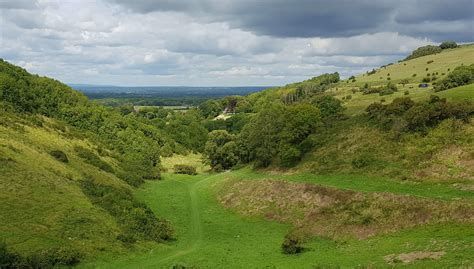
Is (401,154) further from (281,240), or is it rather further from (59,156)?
(59,156)

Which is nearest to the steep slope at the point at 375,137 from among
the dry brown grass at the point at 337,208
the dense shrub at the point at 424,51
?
the dry brown grass at the point at 337,208

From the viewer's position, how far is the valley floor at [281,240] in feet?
116

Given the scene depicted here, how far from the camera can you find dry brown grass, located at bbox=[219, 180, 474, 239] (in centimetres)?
4366

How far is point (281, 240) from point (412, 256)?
56.6 ft

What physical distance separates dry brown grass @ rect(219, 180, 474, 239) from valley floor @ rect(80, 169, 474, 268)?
1.36 m

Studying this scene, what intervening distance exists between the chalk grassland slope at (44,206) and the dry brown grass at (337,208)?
20.6m

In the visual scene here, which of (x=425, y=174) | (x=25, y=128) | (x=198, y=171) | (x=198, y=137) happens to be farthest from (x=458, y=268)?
(x=198, y=137)

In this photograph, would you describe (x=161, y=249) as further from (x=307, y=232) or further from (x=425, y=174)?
(x=425, y=174)

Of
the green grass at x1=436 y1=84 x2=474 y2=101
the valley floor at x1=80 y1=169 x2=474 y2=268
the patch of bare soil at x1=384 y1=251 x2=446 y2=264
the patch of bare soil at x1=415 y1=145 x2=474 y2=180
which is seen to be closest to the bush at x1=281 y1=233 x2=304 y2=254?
the valley floor at x1=80 y1=169 x2=474 y2=268

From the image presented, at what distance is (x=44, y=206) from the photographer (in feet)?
156

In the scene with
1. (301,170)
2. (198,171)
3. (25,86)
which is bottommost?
(198,171)

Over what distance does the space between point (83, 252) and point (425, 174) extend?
128 feet

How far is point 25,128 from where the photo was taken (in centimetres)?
7906

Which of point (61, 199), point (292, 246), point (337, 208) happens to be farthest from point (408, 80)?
point (61, 199)
